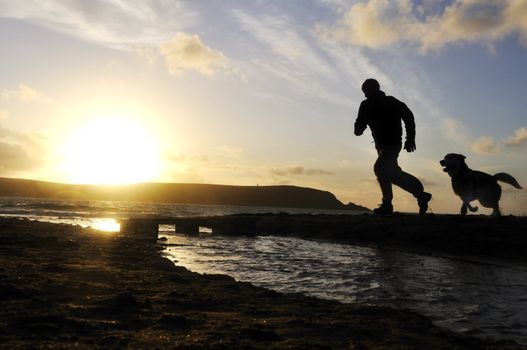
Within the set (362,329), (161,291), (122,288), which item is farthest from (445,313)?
(122,288)

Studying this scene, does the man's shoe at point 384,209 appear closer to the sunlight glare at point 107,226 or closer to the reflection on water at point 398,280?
the reflection on water at point 398,280

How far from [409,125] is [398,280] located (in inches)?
216

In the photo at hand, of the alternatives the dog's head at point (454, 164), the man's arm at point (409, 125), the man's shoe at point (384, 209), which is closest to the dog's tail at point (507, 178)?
the dog's head at point (454, 164)

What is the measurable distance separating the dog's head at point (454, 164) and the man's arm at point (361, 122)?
2325 mm

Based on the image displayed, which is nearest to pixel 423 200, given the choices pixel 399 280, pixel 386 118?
pixel 386 118

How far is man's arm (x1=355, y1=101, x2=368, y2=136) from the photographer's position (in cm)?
1052

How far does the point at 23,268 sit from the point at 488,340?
4630 mm

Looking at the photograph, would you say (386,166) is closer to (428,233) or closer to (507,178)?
(428,233)

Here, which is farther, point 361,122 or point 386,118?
point 361,122

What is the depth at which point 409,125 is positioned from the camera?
34.1 ft

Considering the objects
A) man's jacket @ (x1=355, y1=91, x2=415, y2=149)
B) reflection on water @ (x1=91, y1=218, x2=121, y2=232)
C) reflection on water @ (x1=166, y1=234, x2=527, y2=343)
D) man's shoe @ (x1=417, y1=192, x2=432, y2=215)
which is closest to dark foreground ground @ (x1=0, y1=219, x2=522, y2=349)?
reflection on water @ (x1=166, y1=234, x2=527, y2=343)

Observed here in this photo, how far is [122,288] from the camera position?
14.8ft

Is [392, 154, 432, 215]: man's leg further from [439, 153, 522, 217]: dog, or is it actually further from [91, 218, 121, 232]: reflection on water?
[91, 218, 121, 232]: reflection on water

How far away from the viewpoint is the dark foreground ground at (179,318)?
9.43ft
